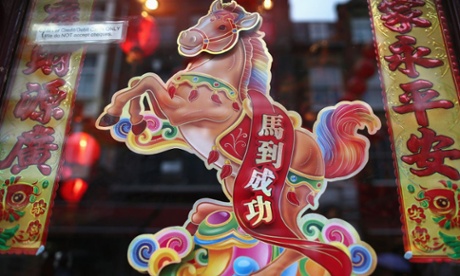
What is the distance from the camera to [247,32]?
10.3 feet

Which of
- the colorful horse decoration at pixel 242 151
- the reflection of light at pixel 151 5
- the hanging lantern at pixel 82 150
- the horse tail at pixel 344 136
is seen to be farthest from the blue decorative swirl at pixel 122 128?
the horse tail at pixel 344 136

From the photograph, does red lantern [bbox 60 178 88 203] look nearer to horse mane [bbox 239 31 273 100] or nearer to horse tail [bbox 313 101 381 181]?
horse mane [bbox 239 31 273 100]

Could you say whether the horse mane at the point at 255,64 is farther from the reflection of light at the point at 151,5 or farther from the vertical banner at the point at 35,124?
the vertical banner at the point at 35,124

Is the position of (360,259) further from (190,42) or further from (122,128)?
(190,42)

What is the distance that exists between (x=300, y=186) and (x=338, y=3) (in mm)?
1621

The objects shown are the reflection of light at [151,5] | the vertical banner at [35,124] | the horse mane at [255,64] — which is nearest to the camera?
the vertical banner at [35,124]

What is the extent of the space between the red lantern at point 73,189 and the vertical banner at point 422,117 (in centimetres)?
204

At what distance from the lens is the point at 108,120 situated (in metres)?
2.93

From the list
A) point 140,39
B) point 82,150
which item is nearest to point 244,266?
point 82,150

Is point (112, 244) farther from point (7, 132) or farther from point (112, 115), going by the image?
point (7, 132)

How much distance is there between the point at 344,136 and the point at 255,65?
824 mm

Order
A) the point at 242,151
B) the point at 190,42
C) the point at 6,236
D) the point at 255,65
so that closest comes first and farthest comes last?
the point at 6,236
the point at 242,151
the point at 255,65
the point at 190,42

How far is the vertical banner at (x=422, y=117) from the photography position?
245 centimetres

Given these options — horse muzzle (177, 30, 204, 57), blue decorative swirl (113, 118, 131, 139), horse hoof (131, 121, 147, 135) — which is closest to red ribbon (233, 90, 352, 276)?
horse muzzle (177, 30, 204, 57)
